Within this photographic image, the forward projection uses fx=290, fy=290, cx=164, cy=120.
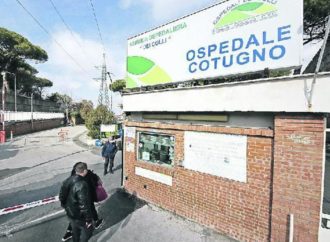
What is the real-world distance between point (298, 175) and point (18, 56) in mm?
42173

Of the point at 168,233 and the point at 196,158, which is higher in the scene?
the point at 196,158

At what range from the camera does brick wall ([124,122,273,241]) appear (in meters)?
5.09

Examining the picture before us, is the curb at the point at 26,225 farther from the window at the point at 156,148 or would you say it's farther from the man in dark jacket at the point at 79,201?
the window at the point at 156,148

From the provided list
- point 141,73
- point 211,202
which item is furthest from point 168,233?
point 141,73

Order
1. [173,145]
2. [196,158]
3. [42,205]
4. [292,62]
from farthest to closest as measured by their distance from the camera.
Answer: [42,205], [173,145], [196,158], [292,62]

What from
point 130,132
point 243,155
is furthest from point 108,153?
point 243,155

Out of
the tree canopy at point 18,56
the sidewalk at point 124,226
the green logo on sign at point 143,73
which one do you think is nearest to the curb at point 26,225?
the sidewalk at point 124,226

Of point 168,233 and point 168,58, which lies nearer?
point 168,233

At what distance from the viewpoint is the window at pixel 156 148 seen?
279 inches

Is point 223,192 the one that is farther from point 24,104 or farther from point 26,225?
point 24,104

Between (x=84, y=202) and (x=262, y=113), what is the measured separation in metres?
3.32

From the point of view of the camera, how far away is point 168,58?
7062mm

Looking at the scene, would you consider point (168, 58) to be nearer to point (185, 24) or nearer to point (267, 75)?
point (185, 24)

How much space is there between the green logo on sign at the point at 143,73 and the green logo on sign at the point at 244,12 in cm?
192
